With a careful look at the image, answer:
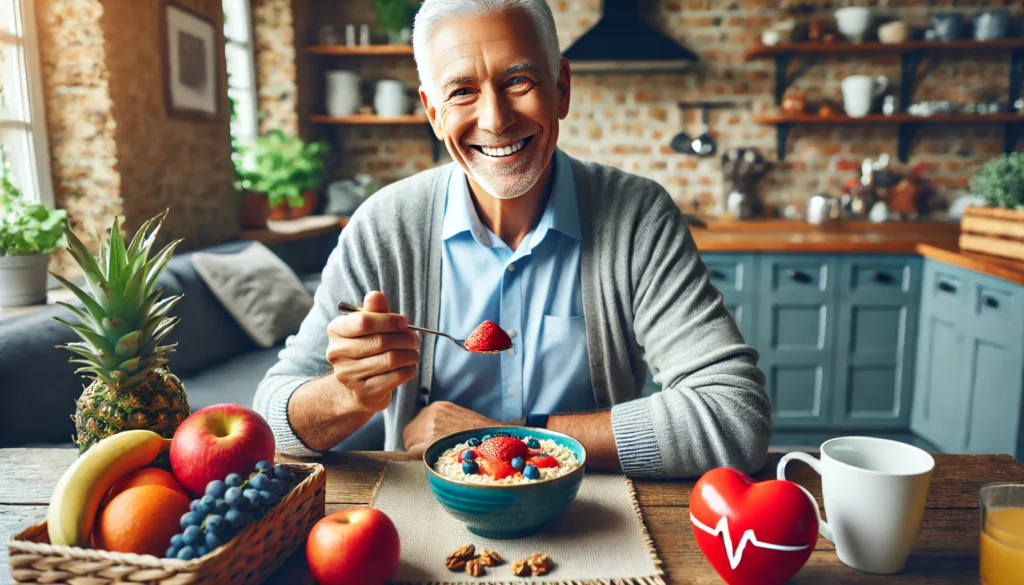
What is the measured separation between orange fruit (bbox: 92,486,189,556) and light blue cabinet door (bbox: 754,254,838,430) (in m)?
3.04

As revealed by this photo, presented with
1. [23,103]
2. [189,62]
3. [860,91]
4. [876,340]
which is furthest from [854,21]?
[23,103]

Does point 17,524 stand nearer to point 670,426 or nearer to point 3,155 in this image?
point 670,426

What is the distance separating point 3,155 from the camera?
240 centimetres

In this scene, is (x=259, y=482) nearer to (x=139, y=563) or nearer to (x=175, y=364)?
(x=139, y=563)

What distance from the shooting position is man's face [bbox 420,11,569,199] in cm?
131

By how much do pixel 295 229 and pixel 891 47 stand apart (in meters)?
3.27

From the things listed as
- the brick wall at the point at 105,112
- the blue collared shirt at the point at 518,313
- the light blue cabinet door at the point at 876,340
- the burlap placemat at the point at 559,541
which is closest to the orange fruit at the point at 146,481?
the burlap placemat at the point at 559,541

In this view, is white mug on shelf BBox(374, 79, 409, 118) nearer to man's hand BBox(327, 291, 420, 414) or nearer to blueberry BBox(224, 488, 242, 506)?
man's hand BBox(327, 291, 420, 414)

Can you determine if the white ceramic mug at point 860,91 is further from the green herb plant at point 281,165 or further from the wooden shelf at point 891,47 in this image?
the green herb plant at point 281,165

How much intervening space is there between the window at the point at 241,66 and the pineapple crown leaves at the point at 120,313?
3.16 metres

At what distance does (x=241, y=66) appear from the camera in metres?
4.12

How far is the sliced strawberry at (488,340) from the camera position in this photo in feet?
3.88

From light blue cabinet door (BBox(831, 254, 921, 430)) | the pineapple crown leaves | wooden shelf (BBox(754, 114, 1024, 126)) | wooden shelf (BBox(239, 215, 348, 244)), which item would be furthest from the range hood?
the pineapple crown leaves

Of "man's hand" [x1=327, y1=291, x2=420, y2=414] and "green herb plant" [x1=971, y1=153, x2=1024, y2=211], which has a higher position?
"green herb plant" [x1=971, y1=153, x2=1024, y2=211]
